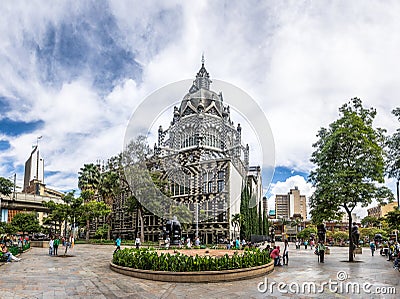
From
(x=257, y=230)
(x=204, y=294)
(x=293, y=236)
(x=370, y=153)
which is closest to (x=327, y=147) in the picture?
(x=370, y=153)

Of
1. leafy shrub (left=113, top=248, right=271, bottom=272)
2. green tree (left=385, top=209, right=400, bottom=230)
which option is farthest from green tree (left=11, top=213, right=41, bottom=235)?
green tree (left=385, top=209, right=400, bottom=230)

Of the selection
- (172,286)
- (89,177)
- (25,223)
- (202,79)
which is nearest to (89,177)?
(89,177)

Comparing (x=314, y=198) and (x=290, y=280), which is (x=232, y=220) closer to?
(x=314, y=198)

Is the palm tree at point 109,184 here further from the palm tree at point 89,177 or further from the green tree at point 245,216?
the green tree at point 245,216

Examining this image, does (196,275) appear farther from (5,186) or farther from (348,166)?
(5,186)

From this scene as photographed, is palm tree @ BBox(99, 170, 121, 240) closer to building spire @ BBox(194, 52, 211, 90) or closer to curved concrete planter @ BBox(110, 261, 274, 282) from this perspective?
building spire @ BBox(194, 52, 211, 90)

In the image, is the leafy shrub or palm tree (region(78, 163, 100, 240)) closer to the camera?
the leafy shrub

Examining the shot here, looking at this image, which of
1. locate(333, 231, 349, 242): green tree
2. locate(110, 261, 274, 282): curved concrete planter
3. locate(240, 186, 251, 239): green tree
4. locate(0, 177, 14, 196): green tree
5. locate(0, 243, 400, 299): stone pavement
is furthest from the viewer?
locate(333, 231, 349, 242): green tree

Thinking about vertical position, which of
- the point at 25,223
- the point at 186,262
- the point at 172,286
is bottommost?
the point at 25,223

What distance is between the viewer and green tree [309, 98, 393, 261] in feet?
77.7

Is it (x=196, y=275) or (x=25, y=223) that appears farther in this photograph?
(x=25, y=223)

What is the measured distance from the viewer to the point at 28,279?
15367mm

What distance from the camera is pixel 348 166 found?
2456 centimetres

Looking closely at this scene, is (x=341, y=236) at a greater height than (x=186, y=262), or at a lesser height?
lesser
